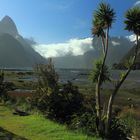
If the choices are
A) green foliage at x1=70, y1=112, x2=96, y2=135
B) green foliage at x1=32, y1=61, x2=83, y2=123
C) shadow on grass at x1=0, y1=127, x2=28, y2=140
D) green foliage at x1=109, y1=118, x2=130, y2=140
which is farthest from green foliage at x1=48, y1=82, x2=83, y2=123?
shadow on grass at x1=0, y1=127, x2=28, y2=140

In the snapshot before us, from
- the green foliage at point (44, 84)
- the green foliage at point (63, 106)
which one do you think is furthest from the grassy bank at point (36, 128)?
the green foliage at point (44, 84)

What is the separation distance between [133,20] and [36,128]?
8449 millimetres

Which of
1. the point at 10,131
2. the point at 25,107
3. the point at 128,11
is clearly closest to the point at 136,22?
the point at 128,11

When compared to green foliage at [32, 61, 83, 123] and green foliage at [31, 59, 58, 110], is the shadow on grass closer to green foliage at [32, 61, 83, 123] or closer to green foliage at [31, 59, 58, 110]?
green foliage at [32, 61, 83, 123]

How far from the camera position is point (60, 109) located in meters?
25.3

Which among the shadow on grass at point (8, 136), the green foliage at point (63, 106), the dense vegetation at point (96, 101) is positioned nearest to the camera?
the shadow on grass at point (8, 136)

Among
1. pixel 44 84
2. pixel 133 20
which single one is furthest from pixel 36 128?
pixel 133 20

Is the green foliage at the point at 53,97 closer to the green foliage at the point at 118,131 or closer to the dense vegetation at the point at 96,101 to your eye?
the dense vegetation at the point at 96,101

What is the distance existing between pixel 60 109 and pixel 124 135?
5.38 meters

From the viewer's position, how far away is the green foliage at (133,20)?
20.9 m

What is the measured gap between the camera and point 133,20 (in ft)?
69.1

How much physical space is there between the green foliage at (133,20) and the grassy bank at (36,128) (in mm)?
6624

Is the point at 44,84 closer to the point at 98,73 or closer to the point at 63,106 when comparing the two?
the point at 63,106

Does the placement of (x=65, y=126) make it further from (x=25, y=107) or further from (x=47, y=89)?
(x=25, y=107)
